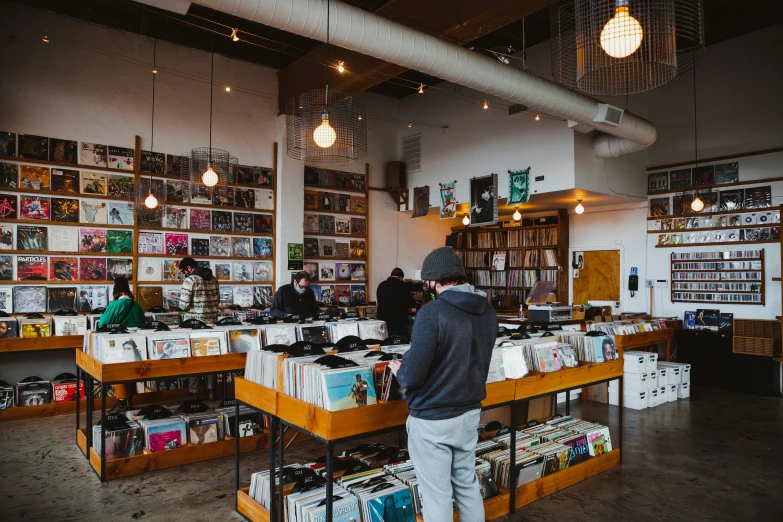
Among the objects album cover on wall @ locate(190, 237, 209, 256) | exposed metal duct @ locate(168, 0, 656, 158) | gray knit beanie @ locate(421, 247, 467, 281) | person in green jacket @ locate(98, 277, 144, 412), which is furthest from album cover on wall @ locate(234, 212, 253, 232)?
gray knit beanie @ locate(421, 247, 467, 281)

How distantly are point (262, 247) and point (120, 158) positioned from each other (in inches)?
96.1

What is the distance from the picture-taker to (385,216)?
10.2 meters

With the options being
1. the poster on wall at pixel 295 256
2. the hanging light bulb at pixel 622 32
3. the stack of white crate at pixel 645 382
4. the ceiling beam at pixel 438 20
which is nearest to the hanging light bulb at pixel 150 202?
the poster on wall at pixel 295 256

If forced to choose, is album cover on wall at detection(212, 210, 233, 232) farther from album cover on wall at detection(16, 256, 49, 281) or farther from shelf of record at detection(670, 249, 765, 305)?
shelf of record at detection(670, 249, 765, 305)

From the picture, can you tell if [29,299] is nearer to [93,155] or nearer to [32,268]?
[32,268]

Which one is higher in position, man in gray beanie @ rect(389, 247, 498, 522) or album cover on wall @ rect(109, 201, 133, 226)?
album cover on wall @ rect(109, 201, 133, 226)

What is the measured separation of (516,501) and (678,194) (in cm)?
694

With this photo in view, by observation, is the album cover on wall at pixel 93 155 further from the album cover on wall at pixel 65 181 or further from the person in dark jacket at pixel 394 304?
the person in dark jacket at pixel 394 304

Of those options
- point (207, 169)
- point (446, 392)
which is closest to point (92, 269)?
point (207, 169)

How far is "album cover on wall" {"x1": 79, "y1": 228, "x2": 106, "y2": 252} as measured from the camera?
6.89 meters

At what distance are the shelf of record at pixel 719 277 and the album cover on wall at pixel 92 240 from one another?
29.0ft

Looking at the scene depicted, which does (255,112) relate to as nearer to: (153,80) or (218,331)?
(153,80)

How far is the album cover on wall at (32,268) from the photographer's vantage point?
6.50 m

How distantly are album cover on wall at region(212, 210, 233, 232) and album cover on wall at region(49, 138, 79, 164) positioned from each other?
77.9 inches
